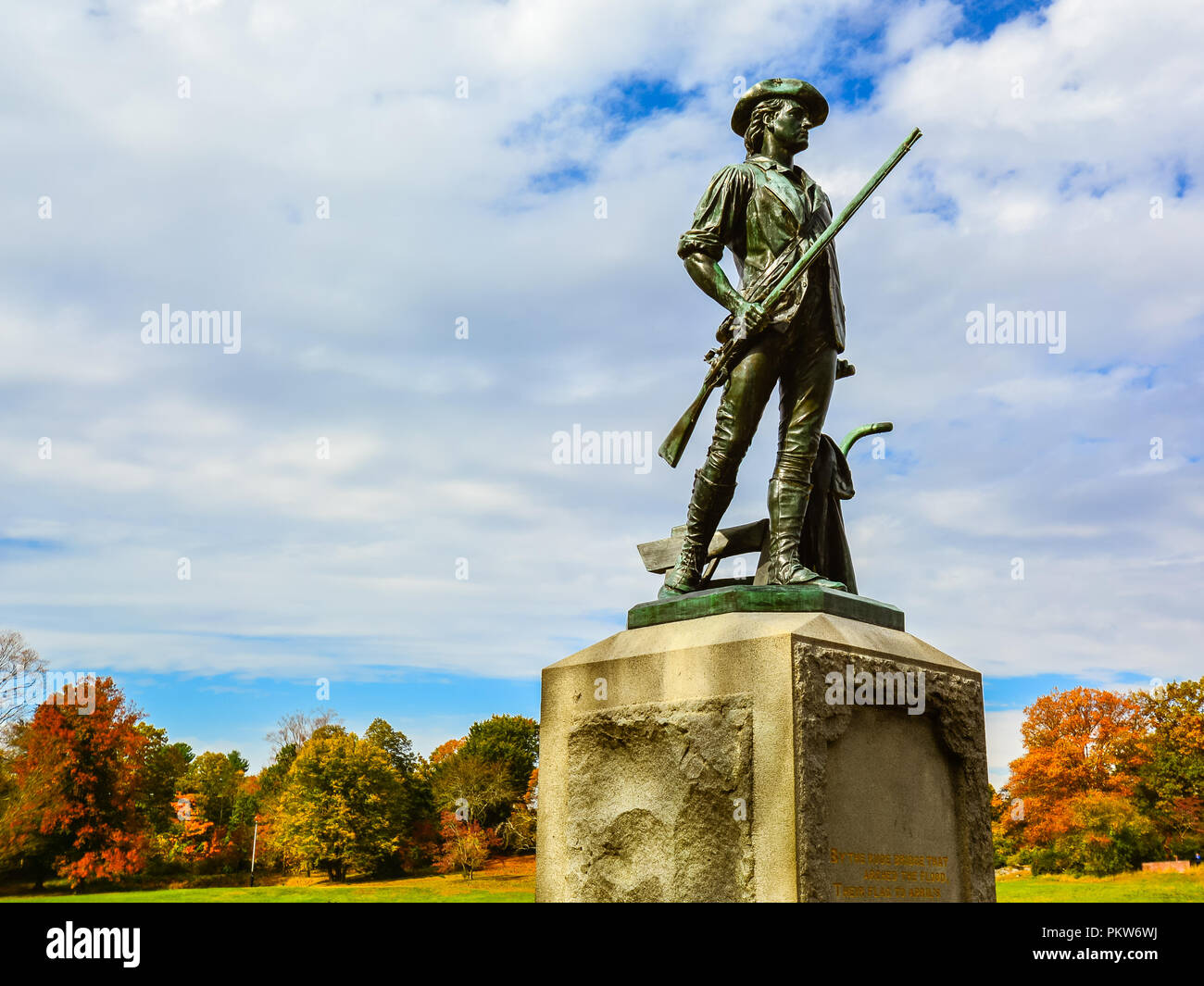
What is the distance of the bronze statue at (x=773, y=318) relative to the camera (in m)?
6.07

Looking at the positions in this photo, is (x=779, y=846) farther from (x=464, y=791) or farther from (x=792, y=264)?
(x=464, y=791)

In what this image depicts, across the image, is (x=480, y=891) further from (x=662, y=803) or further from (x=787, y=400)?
(x=787, y=400)

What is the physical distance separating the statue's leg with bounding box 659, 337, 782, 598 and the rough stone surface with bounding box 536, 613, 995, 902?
53 centimetres


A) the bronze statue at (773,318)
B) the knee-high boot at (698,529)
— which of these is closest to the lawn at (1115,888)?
the knee-high boot at (698,529)

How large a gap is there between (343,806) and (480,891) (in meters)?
7.39

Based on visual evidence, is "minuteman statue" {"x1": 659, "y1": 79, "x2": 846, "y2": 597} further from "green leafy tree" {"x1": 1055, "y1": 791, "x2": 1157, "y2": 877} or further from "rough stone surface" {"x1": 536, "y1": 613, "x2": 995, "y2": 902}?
"green leafy tree" {"x1": 1055, "y1": 791, "x2": 1157, "y2": 877}

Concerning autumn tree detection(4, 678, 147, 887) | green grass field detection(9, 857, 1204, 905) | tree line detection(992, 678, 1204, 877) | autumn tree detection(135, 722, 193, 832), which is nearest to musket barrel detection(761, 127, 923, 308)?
green grass field detection(9, 857, 1204, 905)

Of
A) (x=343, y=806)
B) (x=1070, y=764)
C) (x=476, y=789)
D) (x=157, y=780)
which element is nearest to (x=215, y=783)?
(x=157, y=780)

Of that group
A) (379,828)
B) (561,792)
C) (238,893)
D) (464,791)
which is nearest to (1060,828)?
(464,791)

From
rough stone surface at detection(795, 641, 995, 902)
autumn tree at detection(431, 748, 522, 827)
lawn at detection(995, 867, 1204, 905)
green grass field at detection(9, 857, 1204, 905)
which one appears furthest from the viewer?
autumn tree at detection(431, 748, 522, 827)

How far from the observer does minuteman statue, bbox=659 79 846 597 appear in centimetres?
611

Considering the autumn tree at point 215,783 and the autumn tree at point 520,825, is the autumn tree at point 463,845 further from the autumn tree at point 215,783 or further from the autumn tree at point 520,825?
the autumn tree at point 215,783

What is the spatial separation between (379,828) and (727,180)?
43315mm
